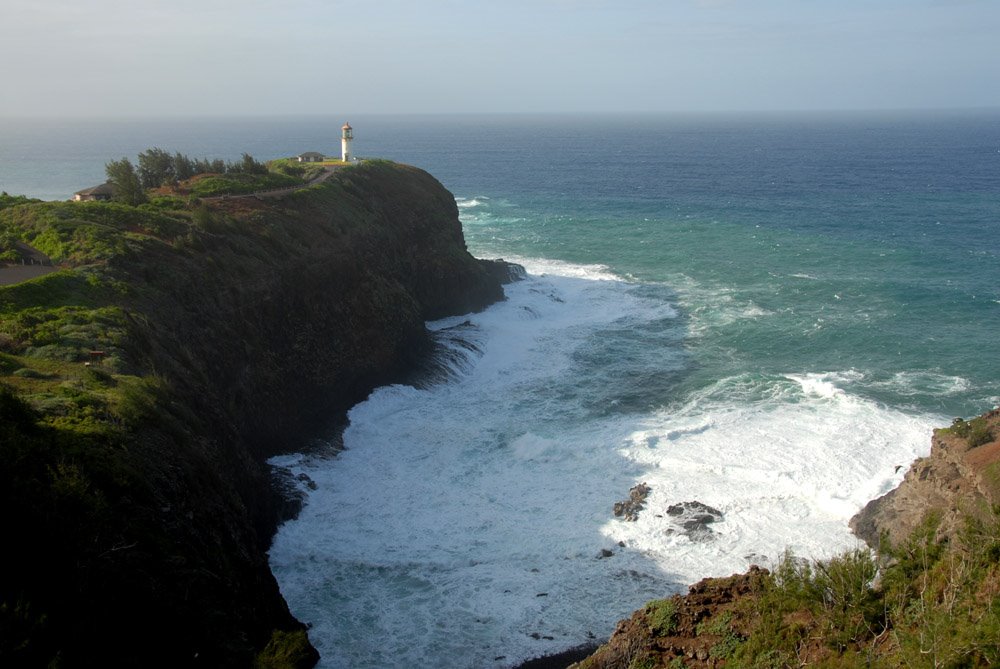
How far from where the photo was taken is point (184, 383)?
27.4 metres

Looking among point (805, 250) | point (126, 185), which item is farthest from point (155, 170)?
point (805, 250)

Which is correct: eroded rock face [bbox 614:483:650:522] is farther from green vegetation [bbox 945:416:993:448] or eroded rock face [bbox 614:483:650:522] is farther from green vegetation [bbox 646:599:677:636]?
green vegetation [bbox 646:599:677:636]

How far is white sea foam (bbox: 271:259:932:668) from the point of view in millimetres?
23812

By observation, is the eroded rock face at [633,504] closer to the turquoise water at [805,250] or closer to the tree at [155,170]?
the turquoise water at [805,250]

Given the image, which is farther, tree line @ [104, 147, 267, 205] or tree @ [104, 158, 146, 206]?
tree line @ [104, 147, 267, 205]

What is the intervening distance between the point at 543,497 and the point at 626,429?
270 inches

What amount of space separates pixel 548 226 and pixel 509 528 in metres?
58.6

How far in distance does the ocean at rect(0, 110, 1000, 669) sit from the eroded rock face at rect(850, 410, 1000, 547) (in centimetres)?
124

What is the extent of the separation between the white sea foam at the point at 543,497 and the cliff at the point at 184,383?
2.59 meters

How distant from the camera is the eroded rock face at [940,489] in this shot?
22484 millimetres

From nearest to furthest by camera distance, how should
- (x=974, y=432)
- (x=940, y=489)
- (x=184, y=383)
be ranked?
(x=940, y=489) < (x=974, y=432) < (x=184, y=383)

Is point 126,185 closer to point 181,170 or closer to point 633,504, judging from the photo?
point 181,170

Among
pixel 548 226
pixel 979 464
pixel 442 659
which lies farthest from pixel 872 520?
pixel 548 226

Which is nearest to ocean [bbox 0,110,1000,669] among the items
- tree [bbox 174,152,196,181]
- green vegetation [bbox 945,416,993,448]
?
green vegetation [bbox 945,416,993,448]
